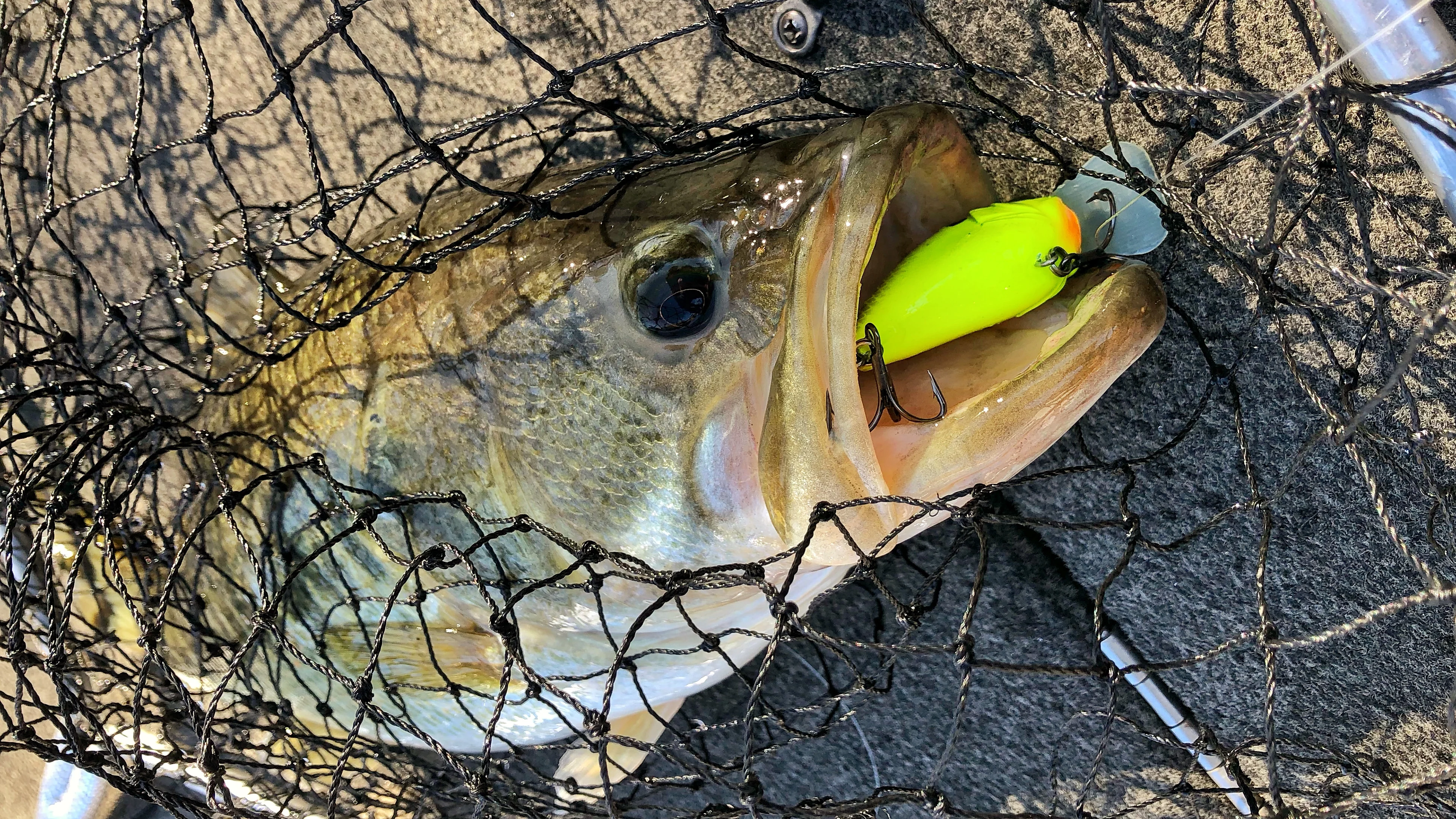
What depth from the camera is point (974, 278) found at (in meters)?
1.45

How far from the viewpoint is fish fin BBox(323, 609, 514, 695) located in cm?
203

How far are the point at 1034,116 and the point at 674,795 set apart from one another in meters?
2.13

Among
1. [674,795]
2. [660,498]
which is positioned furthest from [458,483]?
[674,795]

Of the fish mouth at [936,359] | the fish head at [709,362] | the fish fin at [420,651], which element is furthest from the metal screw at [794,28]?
the fish fin at [420,651]

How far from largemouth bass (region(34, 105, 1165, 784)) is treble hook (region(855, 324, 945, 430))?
21 mm

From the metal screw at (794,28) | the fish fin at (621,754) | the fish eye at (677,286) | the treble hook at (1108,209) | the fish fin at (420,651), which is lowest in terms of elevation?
the fish fin at (420,651)

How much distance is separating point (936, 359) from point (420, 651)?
129 centimetres

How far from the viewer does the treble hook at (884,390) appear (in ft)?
4.71

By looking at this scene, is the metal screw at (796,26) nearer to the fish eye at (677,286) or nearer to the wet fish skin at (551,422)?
the wet fish skin at (551,422)

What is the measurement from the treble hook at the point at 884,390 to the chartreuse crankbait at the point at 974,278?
1 centimetres

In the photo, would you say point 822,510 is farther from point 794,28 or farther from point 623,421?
point 794,28

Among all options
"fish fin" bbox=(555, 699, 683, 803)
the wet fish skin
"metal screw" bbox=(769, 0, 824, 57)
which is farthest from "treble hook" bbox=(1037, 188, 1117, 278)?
"fish fin" bbox=(555, 699, 683, 803)

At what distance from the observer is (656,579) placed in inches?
59.3

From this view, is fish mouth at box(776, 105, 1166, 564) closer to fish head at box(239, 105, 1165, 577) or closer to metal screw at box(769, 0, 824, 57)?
fish head at box(239, 105, 1165, 577)
